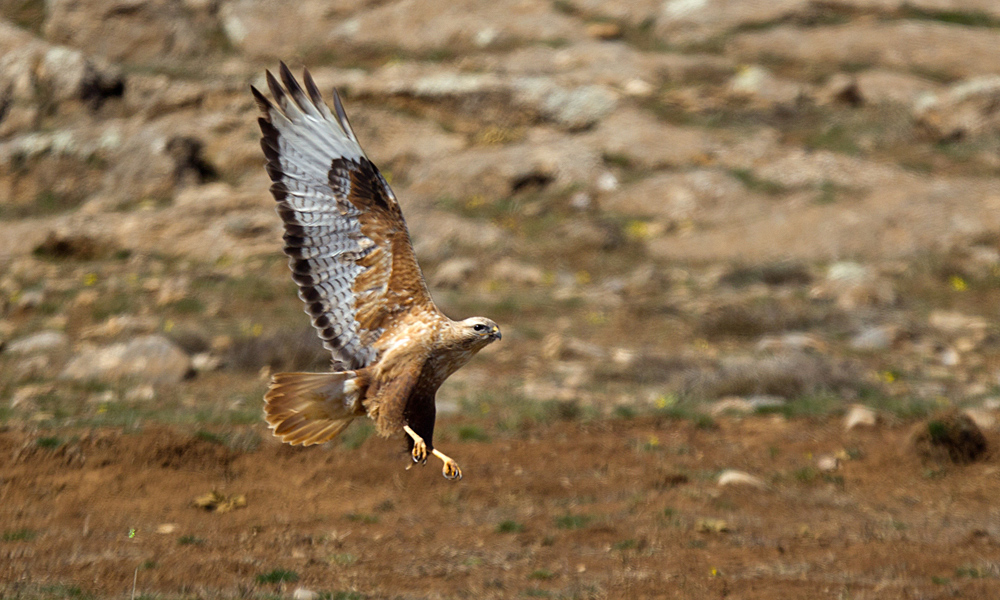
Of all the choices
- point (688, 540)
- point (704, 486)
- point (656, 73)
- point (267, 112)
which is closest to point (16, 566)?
point (267, 112)

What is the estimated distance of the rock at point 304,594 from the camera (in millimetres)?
5578

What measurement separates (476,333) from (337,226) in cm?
111

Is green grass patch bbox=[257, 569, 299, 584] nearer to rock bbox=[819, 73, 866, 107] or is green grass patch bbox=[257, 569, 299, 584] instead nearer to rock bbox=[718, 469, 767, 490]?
rock bbox=[718, 469, 767, 490]

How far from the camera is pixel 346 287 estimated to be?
6164mm

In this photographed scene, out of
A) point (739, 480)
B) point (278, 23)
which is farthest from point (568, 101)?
point (739, 480)

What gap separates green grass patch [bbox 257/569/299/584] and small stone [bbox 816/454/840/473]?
502 cm

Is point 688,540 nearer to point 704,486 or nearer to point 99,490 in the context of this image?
point 704,486

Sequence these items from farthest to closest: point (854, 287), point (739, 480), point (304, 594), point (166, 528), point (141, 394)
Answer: point (854, 287)
point (141, 394)
point (739, 480)
point (166, 528)
point (304, 594)

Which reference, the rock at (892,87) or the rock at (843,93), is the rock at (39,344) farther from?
the rock at (892,87)

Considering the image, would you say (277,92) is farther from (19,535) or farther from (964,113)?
(964,113)

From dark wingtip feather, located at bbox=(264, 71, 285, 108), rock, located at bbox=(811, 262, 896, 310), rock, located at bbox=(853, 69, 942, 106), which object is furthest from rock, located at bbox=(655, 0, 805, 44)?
dark wingtip feather, located at bbox=(264, 71, 285, 108)

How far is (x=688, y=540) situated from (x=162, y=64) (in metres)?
20.3

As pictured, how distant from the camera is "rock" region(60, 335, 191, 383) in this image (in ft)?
38.4

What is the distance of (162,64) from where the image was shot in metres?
24.0
